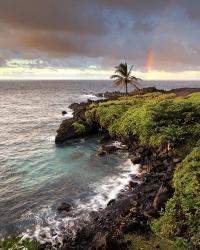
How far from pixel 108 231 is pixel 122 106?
36153 millimetres

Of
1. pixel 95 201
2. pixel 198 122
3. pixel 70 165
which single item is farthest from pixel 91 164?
pixel 198 122

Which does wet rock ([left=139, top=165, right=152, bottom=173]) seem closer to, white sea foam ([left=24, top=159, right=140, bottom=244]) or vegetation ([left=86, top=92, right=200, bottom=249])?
white sea foam ([left=24, top=159, right=140, bottom=244])

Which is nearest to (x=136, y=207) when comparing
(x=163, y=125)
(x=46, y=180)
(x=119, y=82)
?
(x=46, y=180)

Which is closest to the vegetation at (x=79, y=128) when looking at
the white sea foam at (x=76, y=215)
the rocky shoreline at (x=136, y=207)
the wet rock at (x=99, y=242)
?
the rocky shoreline at (x=136, y=207)

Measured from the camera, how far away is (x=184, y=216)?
2094 cm

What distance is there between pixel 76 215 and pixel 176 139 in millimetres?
15087

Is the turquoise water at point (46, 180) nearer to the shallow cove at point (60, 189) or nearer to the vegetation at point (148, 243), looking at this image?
the shallow cove at point (60, 189)

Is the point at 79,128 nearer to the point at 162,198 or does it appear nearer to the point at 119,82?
the point at 119,82

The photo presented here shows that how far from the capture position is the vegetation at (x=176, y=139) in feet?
66.7

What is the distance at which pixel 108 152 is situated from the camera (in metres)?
43.3

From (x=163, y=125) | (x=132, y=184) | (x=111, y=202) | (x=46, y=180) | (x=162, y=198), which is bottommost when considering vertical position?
(x=46, y=180)

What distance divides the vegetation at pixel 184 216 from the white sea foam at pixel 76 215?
630cm

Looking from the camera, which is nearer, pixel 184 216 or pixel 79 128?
pixel 184 216

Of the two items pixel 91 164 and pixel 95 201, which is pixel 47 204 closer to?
pixel 95 201
